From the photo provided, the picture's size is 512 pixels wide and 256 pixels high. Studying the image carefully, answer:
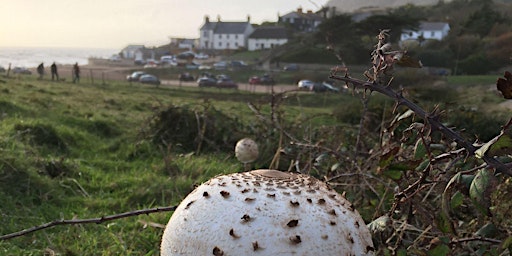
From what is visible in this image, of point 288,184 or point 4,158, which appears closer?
point 288,184

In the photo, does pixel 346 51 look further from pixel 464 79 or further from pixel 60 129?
pixel 60 129

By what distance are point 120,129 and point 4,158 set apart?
5019 millimetres

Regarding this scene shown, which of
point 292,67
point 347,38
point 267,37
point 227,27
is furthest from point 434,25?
point 227,27

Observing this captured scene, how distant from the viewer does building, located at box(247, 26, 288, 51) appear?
246 ft

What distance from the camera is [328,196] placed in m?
2.34

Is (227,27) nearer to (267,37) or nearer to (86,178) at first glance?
(267,37)

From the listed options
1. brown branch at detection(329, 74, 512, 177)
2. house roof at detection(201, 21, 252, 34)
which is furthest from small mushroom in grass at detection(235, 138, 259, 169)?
house roof at detection(201, 21, 252, 34)

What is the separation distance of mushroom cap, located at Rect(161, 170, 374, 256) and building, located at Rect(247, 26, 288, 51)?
7228cm

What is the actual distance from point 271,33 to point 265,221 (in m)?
76.0

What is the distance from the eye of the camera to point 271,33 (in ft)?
251

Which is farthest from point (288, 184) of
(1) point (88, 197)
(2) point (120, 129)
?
(2) point (120, 129)

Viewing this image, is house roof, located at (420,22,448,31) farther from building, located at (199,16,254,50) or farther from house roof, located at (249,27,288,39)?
building, located at (199,16,254,50)

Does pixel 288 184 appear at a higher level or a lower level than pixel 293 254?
higher

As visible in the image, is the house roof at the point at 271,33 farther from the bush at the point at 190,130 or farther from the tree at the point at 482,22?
the bush at the point at 190,130
